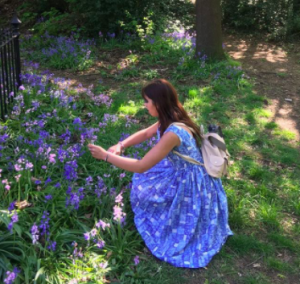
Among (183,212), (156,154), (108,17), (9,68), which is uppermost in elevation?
(156,154)

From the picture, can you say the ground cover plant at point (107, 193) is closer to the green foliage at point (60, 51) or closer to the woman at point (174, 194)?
the woman at point (174, 194)

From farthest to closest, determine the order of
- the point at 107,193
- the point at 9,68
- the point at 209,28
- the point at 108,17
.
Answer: the point at 108,17
the point at 209,28
the point at 9,68
the point at 107,193

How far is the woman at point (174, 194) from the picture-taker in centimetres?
302

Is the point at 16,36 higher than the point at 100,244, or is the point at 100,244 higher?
the point at 16,36

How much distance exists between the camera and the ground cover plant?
2.93 meters

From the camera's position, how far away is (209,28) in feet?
25.7

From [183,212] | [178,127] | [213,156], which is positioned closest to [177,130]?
[178,127]

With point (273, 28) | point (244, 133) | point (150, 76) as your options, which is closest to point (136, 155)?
point (244, 133)

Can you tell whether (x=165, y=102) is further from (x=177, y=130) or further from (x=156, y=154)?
(x=156, y=154)

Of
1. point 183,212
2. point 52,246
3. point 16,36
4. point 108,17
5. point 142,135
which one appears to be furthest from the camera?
point 108,17

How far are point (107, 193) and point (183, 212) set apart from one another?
90cm

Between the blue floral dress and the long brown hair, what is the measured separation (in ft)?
0.59

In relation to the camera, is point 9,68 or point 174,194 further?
point 9,68

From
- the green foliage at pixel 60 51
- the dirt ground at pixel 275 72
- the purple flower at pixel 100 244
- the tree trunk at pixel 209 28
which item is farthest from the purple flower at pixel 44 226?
the tree trunk at pixel 209 28
